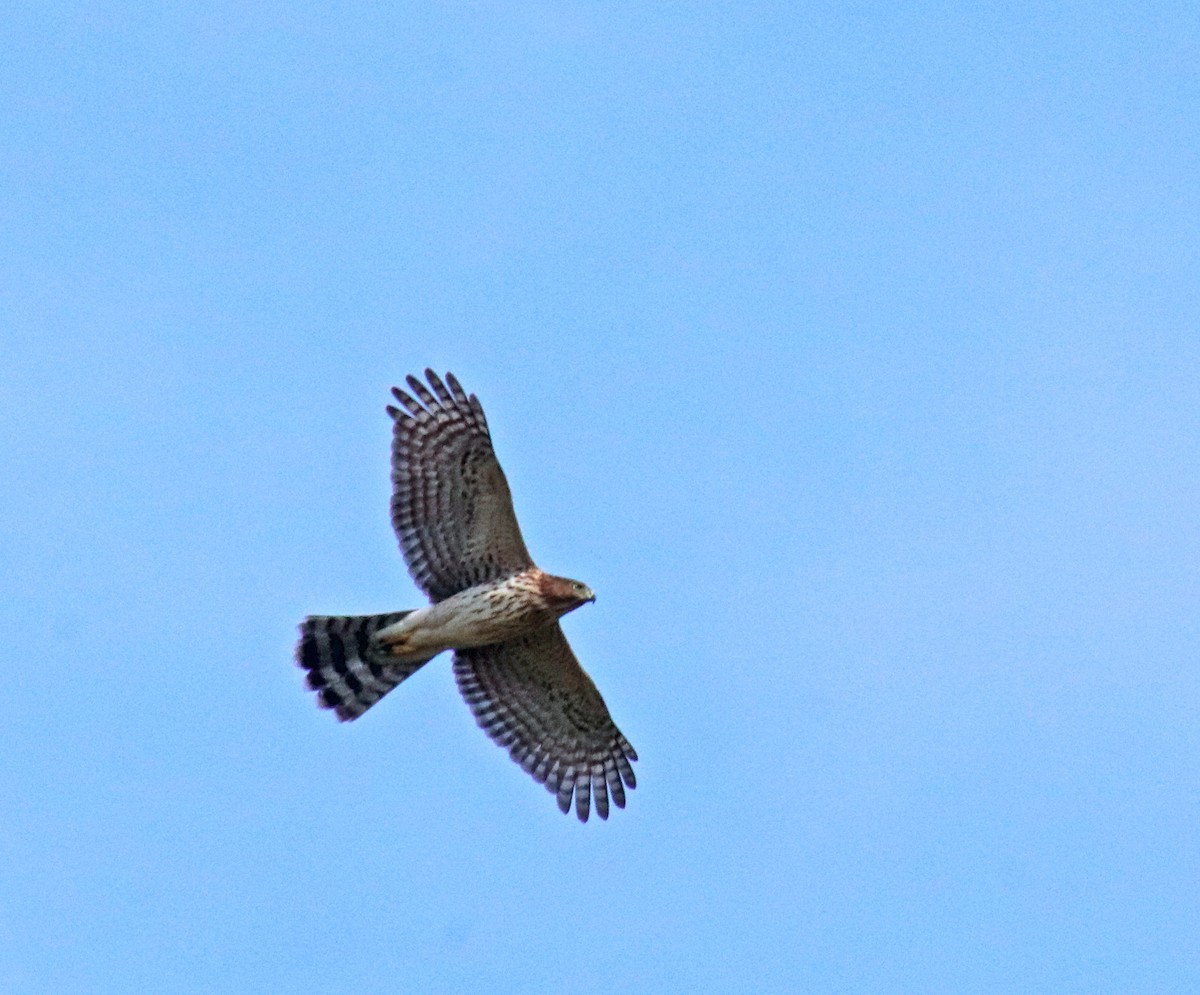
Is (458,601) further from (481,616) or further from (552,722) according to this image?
(552,722)

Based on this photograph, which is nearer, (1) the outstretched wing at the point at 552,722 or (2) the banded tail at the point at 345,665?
(2) the banded tail at the point at 345,665

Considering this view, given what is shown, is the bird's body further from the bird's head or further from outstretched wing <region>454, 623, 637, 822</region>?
outstretched wing <region>454, 623, 637, 822</region>

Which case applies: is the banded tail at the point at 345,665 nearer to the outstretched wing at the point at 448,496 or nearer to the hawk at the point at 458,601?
the hawk at the point at 458,601

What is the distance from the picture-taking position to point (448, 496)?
62.6 feet

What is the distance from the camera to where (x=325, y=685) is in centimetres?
1980

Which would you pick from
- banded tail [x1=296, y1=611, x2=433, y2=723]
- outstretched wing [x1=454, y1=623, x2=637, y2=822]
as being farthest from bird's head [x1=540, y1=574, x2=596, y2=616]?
banded tail [x1=296, y1=611, x2=433, y2=723]

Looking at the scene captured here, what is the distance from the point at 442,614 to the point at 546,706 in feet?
5.12

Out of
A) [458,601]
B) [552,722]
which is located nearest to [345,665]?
[458,601]

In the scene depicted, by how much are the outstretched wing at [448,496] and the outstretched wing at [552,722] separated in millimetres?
960

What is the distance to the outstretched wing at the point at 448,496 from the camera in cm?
1906

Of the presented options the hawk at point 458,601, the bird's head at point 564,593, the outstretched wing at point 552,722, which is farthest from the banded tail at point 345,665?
the bird's head at point 564,593

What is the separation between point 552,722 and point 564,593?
1676 mm

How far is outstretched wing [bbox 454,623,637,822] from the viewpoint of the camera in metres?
20.0

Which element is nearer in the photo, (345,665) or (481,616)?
(481,616)
